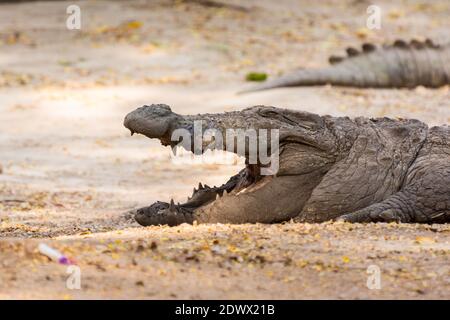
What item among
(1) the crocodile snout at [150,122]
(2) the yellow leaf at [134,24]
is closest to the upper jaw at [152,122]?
(1) the crocodile snout at [150,122]

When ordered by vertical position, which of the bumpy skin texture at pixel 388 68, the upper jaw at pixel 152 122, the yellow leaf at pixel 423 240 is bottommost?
the yellow leaf at pixel 423 240

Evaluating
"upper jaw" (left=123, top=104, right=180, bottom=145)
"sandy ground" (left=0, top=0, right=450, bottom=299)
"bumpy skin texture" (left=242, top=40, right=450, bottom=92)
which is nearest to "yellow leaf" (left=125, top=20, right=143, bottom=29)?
"sandy ground" (left=0, top=0, right=450, bottom=299)

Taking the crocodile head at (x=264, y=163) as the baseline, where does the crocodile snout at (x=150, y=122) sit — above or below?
above

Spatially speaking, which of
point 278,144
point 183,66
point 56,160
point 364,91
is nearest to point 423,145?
point 278,144

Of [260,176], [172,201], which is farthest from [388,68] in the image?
[172,201]

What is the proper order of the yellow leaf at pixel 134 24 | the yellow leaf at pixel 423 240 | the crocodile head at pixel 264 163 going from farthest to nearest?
the yellow leaf at pixel 134 24 → the crocodile head at pixel 264 163 → the yellow leaf at pixel 423 240

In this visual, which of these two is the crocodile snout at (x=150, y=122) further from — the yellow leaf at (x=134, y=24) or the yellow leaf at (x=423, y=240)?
the yellow leaf at (x=134, y=24)

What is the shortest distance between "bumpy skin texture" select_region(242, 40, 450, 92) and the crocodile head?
5.19 meters

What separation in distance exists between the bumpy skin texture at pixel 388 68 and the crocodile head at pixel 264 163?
5.19 m

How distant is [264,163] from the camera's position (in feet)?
20.7

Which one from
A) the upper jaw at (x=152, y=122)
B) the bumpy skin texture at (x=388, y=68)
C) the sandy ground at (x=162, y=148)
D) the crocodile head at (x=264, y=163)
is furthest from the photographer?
the bumpy skin texture at (x=388, y=68)

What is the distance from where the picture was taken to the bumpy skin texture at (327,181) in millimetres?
6305

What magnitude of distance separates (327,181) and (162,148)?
3.65 metres

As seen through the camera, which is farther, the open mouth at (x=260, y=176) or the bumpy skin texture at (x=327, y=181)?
the bumpy skin texture at (x=327, y=181)
